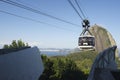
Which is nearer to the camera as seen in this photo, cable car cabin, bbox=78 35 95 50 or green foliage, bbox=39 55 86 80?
cable car cabin, bbox=78 35 95 50

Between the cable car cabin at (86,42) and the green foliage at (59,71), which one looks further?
the green foliage at (59,71)

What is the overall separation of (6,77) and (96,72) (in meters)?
10.4

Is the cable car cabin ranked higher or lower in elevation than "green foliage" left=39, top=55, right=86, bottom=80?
higher

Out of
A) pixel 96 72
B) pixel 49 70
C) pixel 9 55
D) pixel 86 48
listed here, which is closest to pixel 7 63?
pixel 9 55

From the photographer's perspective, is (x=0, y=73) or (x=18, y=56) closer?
(x=0, y=73)

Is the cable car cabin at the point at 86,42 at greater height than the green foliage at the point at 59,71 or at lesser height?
greater

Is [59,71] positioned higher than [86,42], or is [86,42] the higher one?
[86,42]

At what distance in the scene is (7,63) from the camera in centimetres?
1736

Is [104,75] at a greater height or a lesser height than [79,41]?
lesser

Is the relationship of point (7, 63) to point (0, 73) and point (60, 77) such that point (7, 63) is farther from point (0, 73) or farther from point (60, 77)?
point (60, 77)

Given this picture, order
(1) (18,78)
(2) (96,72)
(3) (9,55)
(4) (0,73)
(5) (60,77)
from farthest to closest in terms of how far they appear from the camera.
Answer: (5) (60,77) → (2) (96,72) → (1) (18,78) → (3) (9,55) → (4) (0,73)

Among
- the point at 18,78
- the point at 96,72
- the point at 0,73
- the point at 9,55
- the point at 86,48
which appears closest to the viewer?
the point at 0,73

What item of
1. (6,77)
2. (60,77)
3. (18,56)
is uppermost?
(18,56)

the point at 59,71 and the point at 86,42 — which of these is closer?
the point at 86,42
